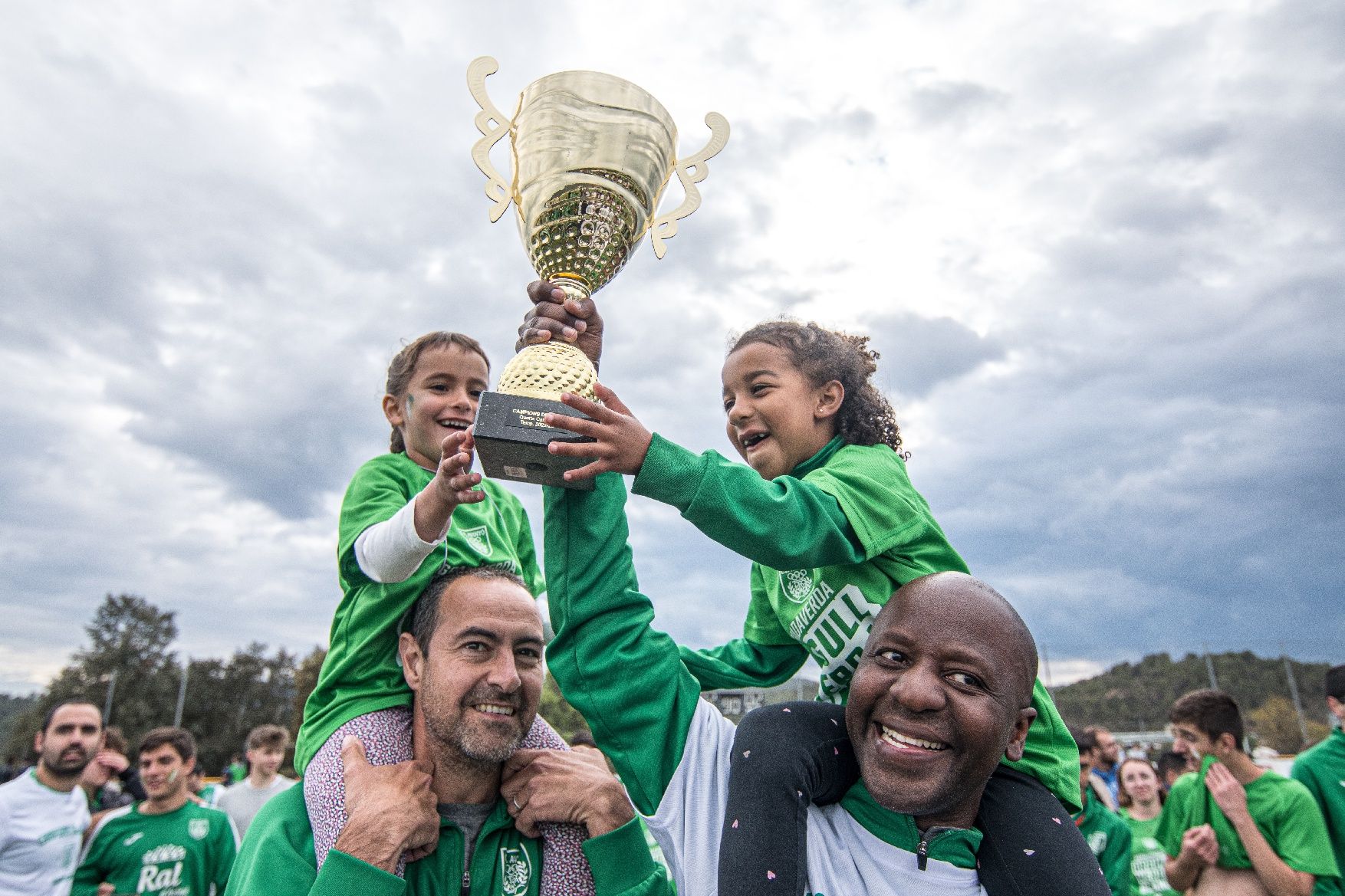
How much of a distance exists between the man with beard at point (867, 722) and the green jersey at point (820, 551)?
0.18 metres

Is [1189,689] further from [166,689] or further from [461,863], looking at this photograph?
[166,689]

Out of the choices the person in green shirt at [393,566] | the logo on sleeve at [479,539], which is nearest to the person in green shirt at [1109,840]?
→ the person in green shirt at [393,566]

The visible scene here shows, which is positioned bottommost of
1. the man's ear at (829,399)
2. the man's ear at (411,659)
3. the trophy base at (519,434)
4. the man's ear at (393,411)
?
the man's ear at (411,659)

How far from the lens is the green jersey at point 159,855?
21.0ft

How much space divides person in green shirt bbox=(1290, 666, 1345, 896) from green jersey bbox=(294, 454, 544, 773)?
19.0 feet

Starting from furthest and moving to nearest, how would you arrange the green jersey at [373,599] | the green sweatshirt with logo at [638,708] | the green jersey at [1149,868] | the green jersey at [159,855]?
the green jersey at [1149,868], the green jersey at [159,855], the green jersey at [373,599], the green sweatshirt with logo at [638,708]

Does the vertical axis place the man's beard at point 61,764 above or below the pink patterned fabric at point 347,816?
above

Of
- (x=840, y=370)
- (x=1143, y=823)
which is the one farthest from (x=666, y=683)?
(x=1143, y=823)

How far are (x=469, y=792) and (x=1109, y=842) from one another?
3829mm

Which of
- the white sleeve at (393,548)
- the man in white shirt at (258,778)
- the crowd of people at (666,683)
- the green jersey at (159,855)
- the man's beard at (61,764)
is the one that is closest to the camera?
the crowd of people at (666,683)

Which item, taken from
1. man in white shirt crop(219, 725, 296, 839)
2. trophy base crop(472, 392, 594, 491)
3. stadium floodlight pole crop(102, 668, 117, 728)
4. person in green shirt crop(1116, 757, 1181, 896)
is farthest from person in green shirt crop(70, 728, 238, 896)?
stadium floodlight pole crop(102, 668, 117, 728)

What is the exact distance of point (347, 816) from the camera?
2811mm

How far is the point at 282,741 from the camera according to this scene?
9258 mm

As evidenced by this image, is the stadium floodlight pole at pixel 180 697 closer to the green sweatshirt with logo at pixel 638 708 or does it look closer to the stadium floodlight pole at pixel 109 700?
the stadium floodlight pole at pixel 109 700
